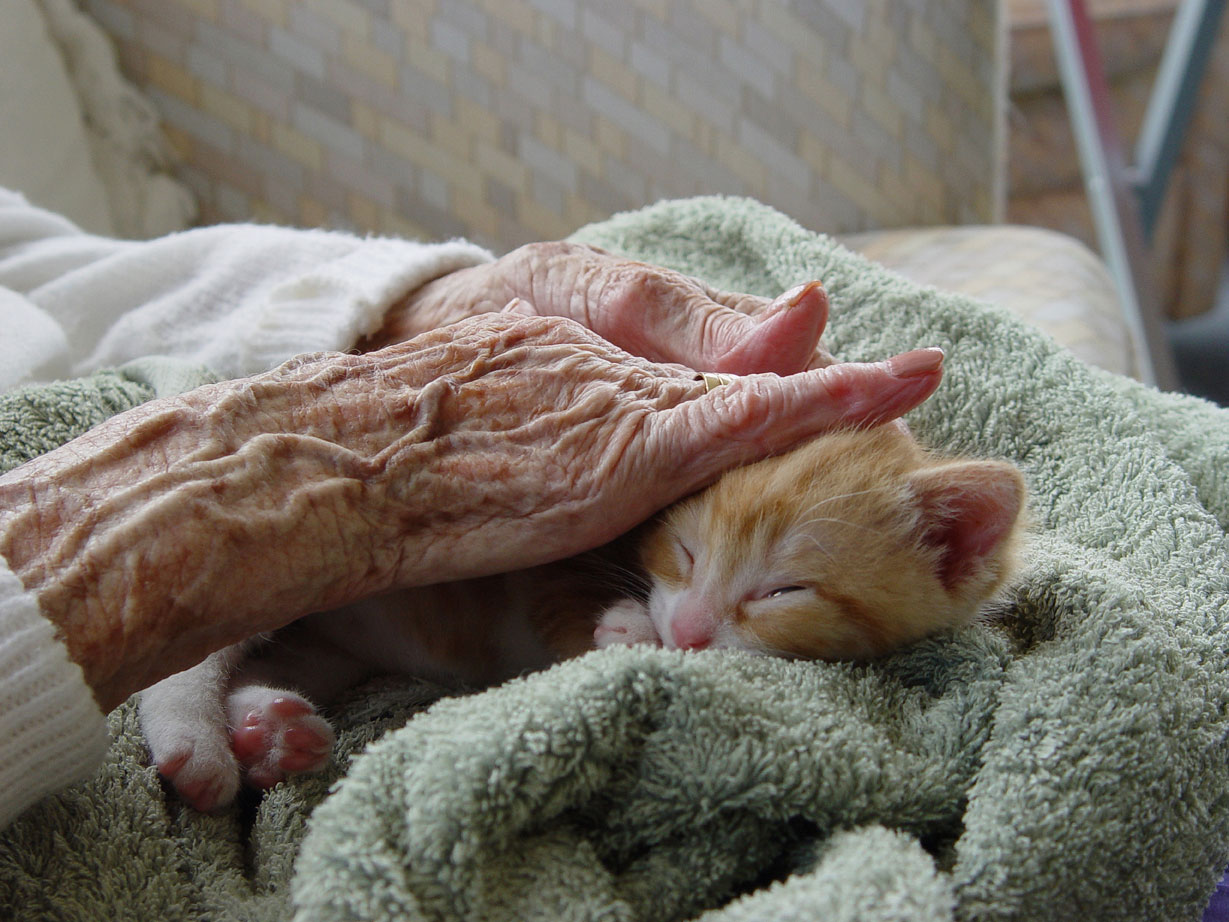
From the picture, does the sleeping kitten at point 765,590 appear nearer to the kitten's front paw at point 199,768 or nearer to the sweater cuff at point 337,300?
the kitten's front paw at point 199,768

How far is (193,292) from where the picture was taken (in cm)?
115

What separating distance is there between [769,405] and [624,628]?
21 cm

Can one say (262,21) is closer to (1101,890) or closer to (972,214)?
(972,214)

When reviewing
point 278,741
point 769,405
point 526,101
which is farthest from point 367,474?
point 526,101

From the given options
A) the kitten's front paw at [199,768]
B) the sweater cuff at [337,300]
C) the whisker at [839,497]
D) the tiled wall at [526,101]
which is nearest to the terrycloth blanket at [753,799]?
the kitten's front paw at [199,768]

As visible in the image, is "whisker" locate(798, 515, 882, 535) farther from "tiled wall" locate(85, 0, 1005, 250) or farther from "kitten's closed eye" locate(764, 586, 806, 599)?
"tiled wall" locate(85, 0, 1005, 250)

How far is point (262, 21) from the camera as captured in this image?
5.45ft

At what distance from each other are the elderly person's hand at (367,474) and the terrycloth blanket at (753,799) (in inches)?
5.0

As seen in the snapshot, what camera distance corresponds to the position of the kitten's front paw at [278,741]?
70 cm

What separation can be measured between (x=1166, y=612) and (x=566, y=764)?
1.53 ft

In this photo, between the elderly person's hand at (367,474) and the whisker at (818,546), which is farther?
the whisker at (818,546)

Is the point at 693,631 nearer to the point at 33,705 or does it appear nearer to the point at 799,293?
the point at 799,293

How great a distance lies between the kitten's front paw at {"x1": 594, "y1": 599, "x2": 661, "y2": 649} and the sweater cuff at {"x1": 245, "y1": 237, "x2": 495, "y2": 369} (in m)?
0.42

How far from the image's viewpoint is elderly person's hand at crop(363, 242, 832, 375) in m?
0.84
